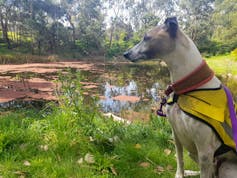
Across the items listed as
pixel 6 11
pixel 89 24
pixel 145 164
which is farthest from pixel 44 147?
pixel 89 24

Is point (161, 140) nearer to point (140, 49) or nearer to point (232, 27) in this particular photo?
point (140, 49)

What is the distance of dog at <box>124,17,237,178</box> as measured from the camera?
1869 millimetres

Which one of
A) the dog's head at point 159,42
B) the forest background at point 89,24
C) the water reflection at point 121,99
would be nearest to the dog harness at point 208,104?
the dog's head at point 159,42

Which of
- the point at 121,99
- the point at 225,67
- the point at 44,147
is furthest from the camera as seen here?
the point at 225,67

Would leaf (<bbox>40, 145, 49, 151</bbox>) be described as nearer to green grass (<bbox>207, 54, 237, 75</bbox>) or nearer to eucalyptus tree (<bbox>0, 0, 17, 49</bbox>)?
green grass (<bbox>207, 54, 237, 75</bbox>)

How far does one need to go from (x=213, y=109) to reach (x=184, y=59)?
1.39 ft

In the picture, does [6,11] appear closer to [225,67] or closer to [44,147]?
[225,67]

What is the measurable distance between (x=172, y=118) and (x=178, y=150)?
42 centimetres

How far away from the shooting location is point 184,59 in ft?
6.45

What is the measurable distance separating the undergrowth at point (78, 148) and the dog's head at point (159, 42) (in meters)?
1.07

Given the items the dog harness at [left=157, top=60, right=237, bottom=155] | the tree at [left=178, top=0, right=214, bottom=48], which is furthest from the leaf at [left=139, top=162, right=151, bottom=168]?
the tree at [left=178, top=0, right=214, bottom=48]

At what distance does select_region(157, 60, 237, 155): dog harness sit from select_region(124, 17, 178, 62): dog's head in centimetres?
28

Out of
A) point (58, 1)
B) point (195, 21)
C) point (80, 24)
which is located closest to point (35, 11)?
point (58, 1)

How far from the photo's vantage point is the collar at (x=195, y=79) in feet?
6.29
